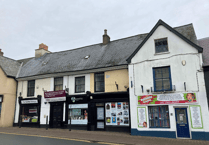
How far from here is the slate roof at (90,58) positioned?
15180mm

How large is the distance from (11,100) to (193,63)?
59.4ft

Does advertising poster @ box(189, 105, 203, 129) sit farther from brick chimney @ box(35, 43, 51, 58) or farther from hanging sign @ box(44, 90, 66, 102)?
brick chimney @ box(35, 43, 51, 58)

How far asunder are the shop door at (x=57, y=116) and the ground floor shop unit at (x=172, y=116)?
24.9 feet

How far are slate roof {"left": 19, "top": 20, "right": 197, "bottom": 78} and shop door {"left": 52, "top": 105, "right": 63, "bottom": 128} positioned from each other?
143 inches

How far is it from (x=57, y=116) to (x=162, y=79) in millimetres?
10562

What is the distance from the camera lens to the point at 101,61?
16.0 m

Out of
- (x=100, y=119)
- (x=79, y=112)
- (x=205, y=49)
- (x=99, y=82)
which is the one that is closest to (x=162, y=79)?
(x=205, y=49)

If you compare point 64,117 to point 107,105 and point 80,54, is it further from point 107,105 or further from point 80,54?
point 80,54

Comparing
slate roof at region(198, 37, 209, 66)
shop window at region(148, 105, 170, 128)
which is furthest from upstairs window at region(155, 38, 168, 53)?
shop window at region(148, 105, 170, 128)

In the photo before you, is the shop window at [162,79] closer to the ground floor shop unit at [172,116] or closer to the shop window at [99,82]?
the ground floor shop unit at [172,116]

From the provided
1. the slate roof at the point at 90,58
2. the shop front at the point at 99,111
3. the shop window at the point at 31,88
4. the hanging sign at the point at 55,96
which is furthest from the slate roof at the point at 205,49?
the shop window at the point at 31,88

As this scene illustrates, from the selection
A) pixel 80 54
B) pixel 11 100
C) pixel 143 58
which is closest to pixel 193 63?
pixel 143 58

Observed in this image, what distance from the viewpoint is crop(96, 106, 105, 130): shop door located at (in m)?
14.6

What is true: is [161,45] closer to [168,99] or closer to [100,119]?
[168,99]
